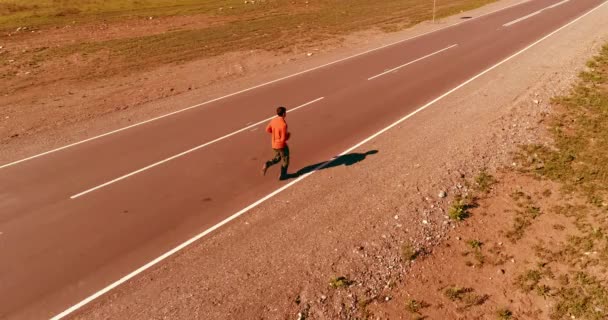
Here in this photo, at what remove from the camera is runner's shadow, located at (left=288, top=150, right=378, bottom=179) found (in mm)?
11742

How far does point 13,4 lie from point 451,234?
155ft

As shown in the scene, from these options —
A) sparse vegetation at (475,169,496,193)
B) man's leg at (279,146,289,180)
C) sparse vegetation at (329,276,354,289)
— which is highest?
man's leg at (279,146,289,180)

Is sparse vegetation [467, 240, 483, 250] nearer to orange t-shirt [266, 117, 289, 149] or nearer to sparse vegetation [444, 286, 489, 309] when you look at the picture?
sparse vegetation [444, 286, 489, 309]

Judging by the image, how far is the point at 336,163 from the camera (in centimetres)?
1219

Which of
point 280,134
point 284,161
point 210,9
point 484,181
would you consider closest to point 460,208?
point 484,181

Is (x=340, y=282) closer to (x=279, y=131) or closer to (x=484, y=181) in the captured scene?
(x=279, y=131)

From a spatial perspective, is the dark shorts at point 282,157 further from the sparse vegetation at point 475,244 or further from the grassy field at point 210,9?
the grassy field at point 210,9

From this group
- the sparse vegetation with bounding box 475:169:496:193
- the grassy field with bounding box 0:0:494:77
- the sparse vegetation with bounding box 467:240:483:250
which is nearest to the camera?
the sparse vegetation with bounding box 467:240:483:250

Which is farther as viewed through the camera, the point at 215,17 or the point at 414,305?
the point at 215,17

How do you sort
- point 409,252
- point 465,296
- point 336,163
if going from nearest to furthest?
point 465,296 → point 409,252 → point 336,163

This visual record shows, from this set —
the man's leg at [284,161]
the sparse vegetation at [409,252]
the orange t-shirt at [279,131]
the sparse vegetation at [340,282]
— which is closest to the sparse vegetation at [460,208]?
the sparse vegetation at [409,252]

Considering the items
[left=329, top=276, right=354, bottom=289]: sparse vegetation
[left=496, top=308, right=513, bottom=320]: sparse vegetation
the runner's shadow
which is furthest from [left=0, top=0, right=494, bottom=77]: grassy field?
[left=496, top=308, right=513, bottom=320]: sparse vegetation

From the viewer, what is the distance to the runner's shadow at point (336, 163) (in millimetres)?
11742

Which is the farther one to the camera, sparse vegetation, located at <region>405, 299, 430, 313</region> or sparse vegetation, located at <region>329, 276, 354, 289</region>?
sparse vegetation, located at <region>329, 276, 354, 289</region>
